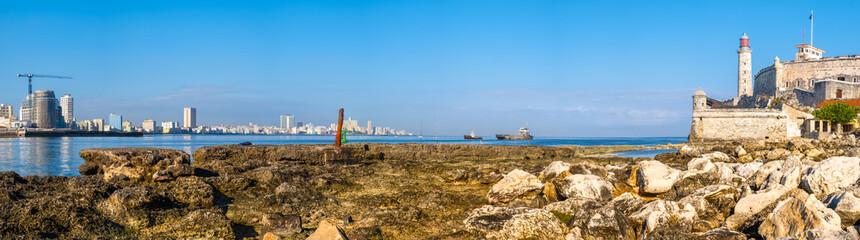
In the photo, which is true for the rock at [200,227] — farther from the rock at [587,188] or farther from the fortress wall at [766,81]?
the fortress wall at [766,81]

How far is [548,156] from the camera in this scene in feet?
64.4

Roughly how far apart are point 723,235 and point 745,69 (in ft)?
242

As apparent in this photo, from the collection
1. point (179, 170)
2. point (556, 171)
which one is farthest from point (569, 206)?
point (179, 170)

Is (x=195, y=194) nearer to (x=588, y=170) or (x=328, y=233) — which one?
(x=328, y=233)

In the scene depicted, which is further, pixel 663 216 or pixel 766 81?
pixel 766 81

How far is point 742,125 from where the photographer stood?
48406mm

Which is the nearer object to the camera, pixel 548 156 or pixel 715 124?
pixel 548 156

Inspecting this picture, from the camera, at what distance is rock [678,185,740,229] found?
250 inches

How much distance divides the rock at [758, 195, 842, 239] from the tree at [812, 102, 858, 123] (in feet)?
167

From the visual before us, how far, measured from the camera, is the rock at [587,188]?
302 inches

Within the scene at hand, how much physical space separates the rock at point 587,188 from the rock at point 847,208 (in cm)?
280

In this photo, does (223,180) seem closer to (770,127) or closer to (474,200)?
(474,200)

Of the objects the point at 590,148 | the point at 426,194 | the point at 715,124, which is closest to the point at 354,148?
the point at 426,194

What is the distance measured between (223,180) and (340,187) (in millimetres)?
1993
